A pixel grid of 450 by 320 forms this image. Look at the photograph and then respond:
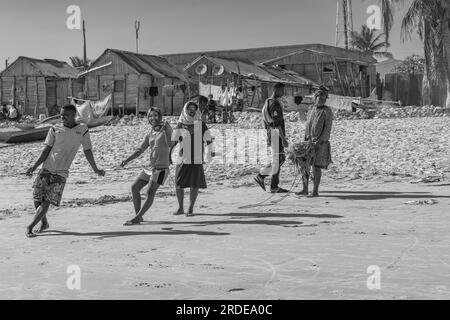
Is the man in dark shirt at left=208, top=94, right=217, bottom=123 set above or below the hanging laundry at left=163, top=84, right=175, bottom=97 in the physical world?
below

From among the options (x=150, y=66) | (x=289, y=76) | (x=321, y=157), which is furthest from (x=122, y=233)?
(x=289, y=76)

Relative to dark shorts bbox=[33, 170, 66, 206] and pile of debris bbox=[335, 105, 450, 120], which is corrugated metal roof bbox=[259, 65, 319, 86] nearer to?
pile of debris bbox=[335, 105, 450, 120]

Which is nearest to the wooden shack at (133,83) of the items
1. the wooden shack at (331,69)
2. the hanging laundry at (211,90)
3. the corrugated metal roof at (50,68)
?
the hanging laundry at (211,90)

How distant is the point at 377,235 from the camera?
273 inches

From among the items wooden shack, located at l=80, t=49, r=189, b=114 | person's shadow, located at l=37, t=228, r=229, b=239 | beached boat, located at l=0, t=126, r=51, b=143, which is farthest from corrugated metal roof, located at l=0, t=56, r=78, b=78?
person's shadow, located at l=37, t=228, r=229, b=239

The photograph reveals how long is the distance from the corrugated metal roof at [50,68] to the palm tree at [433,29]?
21635mm

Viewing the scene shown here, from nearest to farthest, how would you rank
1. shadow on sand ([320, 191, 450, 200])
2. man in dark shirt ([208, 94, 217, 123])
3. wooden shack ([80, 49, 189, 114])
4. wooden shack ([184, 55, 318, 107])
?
shadow on sand ([320, 191, 450, 200]) → man in dark shirt ([208, 94, 217, 123]) → wooden shack ([184, 55, 318, 107]) → wooden shack ([80, 49, 189, 114])

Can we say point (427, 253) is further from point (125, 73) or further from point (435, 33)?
point (125, 73)

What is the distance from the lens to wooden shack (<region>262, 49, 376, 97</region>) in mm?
40500

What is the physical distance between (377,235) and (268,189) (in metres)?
4.53

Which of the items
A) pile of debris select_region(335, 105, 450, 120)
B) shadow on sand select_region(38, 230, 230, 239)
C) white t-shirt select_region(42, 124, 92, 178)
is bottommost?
shadow on sand select_region(38, 230, 230, 239)

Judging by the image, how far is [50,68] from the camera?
42.7m

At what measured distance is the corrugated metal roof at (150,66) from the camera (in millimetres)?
37344

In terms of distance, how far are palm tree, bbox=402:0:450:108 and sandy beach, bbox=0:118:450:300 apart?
55.9 feet
